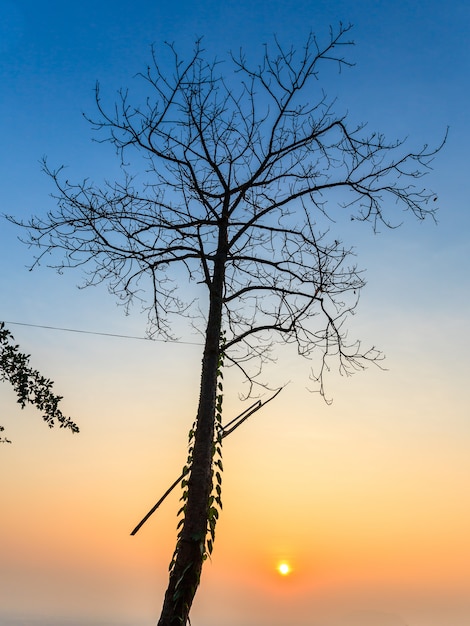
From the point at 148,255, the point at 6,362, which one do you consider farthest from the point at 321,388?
the point at 6,362

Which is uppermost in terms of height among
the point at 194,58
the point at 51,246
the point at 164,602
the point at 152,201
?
the point at 194,58

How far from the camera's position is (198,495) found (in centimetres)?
610

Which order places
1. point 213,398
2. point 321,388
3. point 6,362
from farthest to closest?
point 6,362
point 321,388
point 213,398

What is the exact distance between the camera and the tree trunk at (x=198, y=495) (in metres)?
5.84

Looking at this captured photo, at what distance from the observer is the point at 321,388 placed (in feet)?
22.7

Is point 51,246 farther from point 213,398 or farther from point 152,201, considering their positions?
point 213,398

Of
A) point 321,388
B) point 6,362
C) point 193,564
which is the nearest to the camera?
point 193,564

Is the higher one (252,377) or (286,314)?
(286,314)

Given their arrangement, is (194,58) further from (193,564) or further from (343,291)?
(193,564)

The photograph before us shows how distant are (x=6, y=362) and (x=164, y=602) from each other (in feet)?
13.3

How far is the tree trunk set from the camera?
19.1ft

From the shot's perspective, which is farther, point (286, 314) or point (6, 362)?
point (6, 362)

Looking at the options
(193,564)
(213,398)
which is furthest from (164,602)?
(213,398)

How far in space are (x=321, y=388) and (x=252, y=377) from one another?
0.75 m
